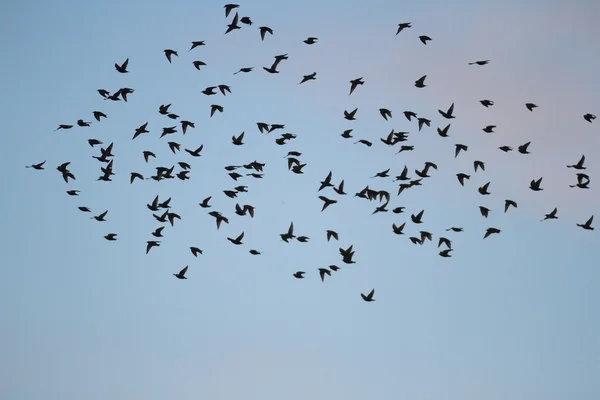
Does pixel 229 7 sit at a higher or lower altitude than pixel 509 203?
higher

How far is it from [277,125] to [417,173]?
9.35m

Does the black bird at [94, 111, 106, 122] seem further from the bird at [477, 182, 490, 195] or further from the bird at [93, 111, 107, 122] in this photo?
the bird at [477, 182, 490, 195]

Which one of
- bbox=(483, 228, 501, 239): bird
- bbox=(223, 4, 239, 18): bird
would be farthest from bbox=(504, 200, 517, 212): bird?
bbox=(223, 4, 239, 18): bird

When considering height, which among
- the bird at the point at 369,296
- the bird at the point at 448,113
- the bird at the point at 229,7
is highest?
the bird at the point at 229,7

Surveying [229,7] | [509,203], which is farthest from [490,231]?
[229,7]

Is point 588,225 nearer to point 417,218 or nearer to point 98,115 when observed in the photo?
point 417,218

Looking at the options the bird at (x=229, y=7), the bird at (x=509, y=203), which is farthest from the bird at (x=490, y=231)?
the bird at (x=229, y=7)

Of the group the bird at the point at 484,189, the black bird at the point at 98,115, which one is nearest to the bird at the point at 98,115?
the black bird at the point at 98,115

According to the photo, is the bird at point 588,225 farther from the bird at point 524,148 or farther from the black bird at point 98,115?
the black bird at point 98,115

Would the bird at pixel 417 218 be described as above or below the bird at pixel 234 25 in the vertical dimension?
below

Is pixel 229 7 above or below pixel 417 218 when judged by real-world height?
above

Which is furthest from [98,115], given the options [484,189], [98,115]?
[484,189]

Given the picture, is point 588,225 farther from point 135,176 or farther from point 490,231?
point 135,176

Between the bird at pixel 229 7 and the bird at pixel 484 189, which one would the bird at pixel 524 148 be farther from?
the bird at pixel 229 7
